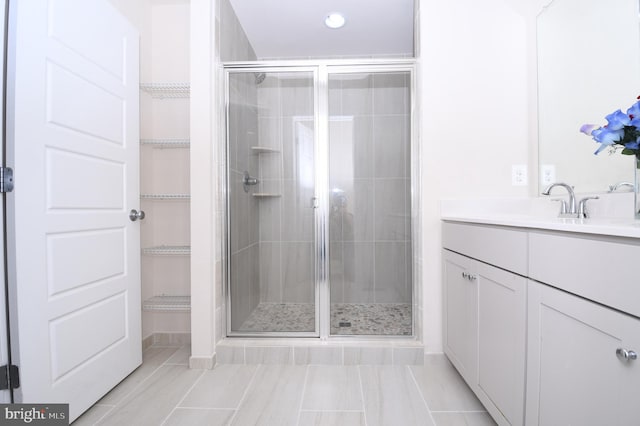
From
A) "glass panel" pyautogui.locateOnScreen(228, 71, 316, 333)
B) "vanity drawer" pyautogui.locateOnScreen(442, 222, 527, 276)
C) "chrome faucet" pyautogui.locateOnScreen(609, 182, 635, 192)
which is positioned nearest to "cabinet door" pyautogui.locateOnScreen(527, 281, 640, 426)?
"vanity drawer" pyautogui.locateOnScreen(442, 222, 527, 276)

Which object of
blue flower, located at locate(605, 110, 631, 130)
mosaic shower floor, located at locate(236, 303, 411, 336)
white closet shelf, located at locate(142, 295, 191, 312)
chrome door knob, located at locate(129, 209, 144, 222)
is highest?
blue flower, located at locate(605, 110, 631, 130)

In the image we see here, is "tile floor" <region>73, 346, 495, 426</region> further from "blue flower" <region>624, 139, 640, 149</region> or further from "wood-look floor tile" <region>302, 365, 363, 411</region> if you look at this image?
"blue flower" <region>624, 139, 640, 149</region>

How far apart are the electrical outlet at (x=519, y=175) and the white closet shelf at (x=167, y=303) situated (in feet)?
7.12

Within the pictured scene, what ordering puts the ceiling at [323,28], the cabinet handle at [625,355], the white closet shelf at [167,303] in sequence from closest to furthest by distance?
the cabinet handle at [625,355] → the white closet shelf at [167,303] → the ceiling at [323,28]

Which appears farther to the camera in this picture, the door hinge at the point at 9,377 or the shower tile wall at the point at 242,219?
the shower tile wall at the point at 242,219

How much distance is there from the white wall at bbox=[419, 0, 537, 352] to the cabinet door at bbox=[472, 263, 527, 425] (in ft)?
1.72

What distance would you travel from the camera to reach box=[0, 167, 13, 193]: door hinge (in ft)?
3.53

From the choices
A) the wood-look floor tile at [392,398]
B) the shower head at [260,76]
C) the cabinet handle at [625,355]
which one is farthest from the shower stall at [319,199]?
the cabinet handle at [625,355]

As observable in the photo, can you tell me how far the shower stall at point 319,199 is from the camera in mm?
1946

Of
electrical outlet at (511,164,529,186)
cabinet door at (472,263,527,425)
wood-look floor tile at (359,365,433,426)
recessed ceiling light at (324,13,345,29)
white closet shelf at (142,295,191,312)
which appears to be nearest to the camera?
cabinet door at (472,263,527,425)

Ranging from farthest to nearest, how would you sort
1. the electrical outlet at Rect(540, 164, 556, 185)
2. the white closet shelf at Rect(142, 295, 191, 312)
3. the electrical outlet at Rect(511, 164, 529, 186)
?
1. the white closet shelf at Rect(142, 295, 191, 312)
2. the electrical outlet at Rect(511, 164, 529, 186)
3. the electrical outlet at Rect(540, 164, 556, 185)

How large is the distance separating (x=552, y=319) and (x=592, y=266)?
23cm

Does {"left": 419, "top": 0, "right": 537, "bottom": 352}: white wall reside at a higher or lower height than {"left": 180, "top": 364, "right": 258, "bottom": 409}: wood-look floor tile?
higher

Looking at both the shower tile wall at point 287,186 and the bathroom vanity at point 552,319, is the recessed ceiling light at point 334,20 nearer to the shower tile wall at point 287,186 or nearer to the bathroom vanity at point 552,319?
the shower tile wall at point 287,186
